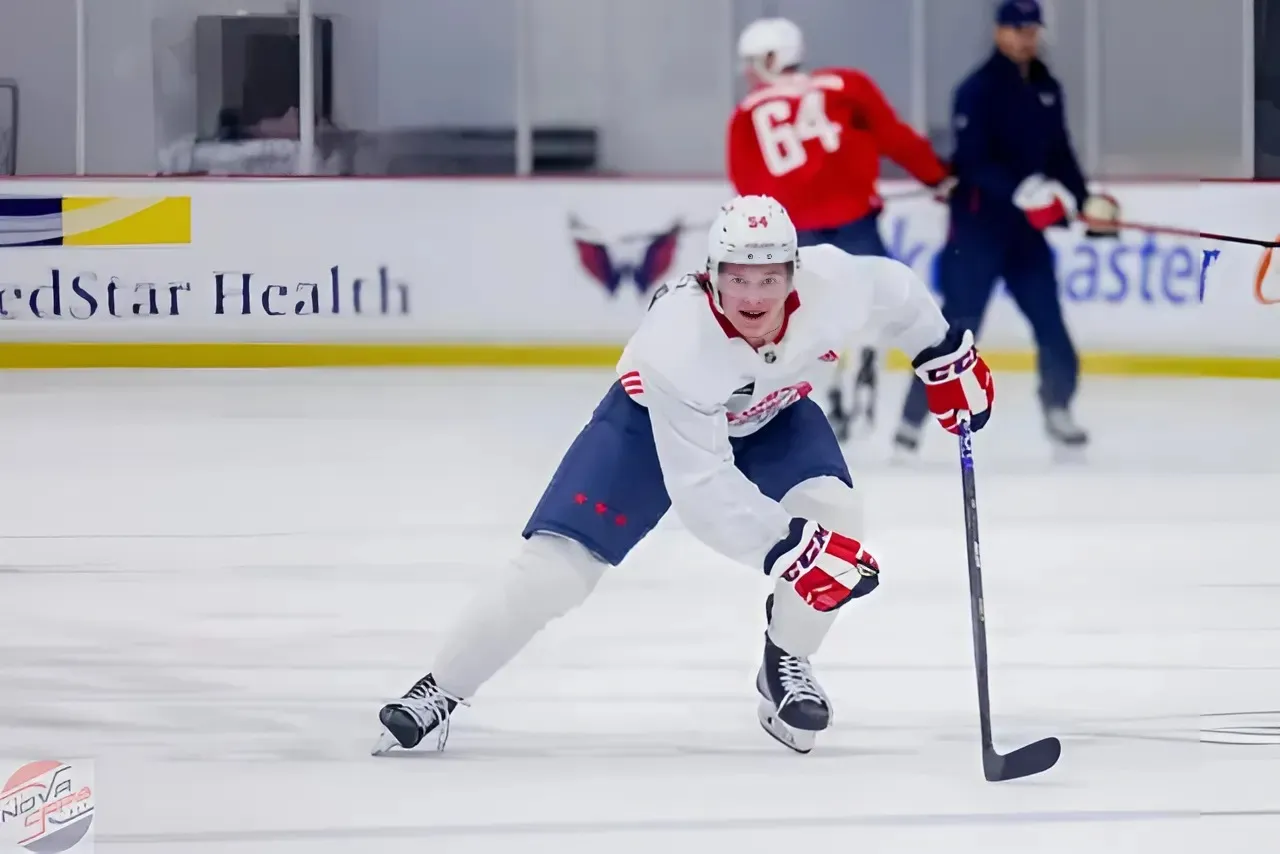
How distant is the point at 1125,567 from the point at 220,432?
2.79 m

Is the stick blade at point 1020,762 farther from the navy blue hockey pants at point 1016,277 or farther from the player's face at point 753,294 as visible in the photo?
the navy blue hockey pants at point 1016,277

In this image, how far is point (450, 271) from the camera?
7012 mm

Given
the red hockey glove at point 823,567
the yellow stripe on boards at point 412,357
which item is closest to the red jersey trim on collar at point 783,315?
the red hockey glove at point 823,567

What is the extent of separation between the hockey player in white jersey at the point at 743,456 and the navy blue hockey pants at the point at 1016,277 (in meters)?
2.61

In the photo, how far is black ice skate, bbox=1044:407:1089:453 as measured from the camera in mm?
5176

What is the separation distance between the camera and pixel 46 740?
251 cm

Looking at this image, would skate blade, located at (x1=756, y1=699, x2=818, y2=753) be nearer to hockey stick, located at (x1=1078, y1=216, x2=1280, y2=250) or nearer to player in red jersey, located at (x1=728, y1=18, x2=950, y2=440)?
player in red jersey, located at (x1=728, y1=18, x2=950, y2=440)

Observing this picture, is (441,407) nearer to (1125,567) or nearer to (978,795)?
(1125,567)

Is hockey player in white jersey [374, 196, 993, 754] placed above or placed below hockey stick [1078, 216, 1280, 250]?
below

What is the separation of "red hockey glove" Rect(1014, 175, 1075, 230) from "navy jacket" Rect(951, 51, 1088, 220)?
25mm

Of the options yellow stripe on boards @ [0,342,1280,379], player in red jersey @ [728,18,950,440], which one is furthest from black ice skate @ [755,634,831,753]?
yellow stripe on boards @ [0,342,1280,379]

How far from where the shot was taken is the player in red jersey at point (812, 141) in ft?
15.7

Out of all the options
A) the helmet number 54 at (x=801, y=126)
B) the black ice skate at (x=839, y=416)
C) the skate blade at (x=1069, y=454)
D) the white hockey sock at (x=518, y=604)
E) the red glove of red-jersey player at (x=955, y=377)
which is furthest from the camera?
the black ice skate at (x=839, y=416)

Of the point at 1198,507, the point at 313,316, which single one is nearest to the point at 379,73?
the point at 313,316
